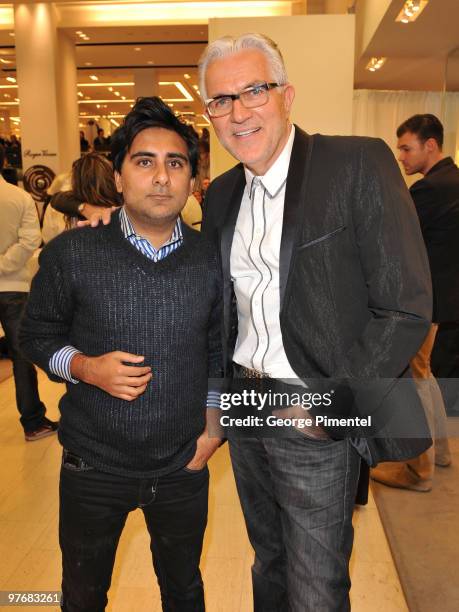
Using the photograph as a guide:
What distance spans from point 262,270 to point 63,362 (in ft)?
1.74

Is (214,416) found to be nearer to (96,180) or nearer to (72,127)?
(96,180)

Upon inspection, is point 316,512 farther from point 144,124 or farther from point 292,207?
point 144,124

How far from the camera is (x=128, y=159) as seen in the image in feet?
4.87

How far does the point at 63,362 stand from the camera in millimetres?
1464

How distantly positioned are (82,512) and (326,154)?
105 centimetres

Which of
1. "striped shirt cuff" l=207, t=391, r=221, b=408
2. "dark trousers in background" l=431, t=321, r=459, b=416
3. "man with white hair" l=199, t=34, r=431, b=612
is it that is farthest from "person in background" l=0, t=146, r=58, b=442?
"dark trousers in background" l=431, t=321, r=459, b=416

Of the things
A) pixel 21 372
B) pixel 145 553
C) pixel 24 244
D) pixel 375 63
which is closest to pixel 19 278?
pixel 24 244

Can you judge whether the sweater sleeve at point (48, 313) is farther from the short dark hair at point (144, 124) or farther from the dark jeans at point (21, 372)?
the dark jeans at point (21, 372)

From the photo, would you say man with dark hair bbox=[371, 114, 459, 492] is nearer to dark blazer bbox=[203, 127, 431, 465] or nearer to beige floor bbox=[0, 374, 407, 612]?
beige floor bbox=[0, 374, 407, 612]

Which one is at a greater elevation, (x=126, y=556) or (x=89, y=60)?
(x=89, y=60)

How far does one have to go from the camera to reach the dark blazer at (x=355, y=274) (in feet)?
4.18

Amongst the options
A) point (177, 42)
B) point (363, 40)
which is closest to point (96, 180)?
point (363, 40)

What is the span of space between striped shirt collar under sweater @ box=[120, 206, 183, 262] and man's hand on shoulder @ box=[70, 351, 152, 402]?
27 cm

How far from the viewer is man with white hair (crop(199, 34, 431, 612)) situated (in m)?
1.29
